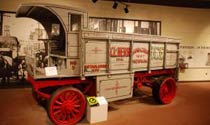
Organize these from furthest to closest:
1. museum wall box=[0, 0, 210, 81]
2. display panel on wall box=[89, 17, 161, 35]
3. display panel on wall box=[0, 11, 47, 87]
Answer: museum wall box=[0, 0, 210, 81]
display panel on wall box=[89, 17, 161, 35]
display panel on wall box=[0, 11, 47, 87]

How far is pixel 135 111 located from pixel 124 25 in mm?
4049

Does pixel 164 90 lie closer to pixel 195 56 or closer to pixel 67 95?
pixel 67 95

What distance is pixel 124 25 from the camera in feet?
26.6

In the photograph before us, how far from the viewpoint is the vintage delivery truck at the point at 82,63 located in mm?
3896

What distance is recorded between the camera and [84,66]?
13.4 feet

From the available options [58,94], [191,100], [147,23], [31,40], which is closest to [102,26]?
[147,23]

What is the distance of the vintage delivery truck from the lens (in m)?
3.90

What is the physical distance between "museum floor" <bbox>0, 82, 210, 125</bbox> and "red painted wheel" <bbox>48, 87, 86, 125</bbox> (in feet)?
0.78

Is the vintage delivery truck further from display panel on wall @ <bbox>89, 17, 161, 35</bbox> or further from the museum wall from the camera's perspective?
the museum wall

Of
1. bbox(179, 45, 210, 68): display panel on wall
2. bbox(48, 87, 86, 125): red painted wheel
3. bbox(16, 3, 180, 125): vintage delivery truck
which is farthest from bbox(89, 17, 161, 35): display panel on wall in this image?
bbox(48, 87, 86, 125): red painted wheel

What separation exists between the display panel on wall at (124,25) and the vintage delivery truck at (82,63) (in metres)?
2.69

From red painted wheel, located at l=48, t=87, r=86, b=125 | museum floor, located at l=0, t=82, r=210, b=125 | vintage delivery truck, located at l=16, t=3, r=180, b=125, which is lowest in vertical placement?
museum floor, located at l=0, t=82, r=210, b=125

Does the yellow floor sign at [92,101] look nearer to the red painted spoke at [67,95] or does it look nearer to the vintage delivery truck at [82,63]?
the vintage delivery truck at [82,63]

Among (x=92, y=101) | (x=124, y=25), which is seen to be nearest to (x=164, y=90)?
(x=92, y=101)
